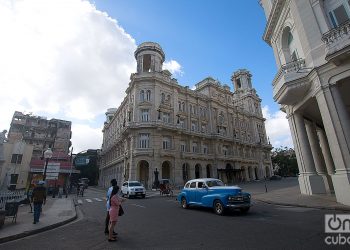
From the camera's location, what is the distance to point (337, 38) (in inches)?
433

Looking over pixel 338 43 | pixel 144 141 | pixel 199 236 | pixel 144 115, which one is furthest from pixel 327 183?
pixel 144 115

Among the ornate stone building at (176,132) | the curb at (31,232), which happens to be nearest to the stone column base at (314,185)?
the curb at (31,232)

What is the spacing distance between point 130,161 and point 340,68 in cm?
3190

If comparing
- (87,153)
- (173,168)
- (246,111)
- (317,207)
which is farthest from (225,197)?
(87,153)

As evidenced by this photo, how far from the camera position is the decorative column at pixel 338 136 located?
10.7 metres

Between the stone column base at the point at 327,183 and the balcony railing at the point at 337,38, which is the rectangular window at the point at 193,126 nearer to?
the stone column base at the point at 327,183

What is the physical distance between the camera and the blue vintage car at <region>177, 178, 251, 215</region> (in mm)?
10289

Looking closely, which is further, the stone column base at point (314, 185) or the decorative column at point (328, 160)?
the decorative column at point (328, 160)

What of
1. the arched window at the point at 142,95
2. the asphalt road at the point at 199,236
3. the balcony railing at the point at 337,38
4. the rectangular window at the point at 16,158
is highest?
the arched window at the point at 142,95

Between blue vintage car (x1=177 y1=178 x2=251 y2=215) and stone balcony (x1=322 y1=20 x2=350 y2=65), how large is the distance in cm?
833

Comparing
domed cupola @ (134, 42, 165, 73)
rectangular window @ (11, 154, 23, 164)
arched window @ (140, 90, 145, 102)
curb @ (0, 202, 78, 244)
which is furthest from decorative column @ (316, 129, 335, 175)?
rectangular window @ (11, 154, 23, 164)

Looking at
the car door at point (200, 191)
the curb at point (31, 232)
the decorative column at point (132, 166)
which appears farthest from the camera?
the decorative column at point (132, 166)

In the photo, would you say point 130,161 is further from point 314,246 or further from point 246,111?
point 246,111

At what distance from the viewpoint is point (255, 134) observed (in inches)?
2491
